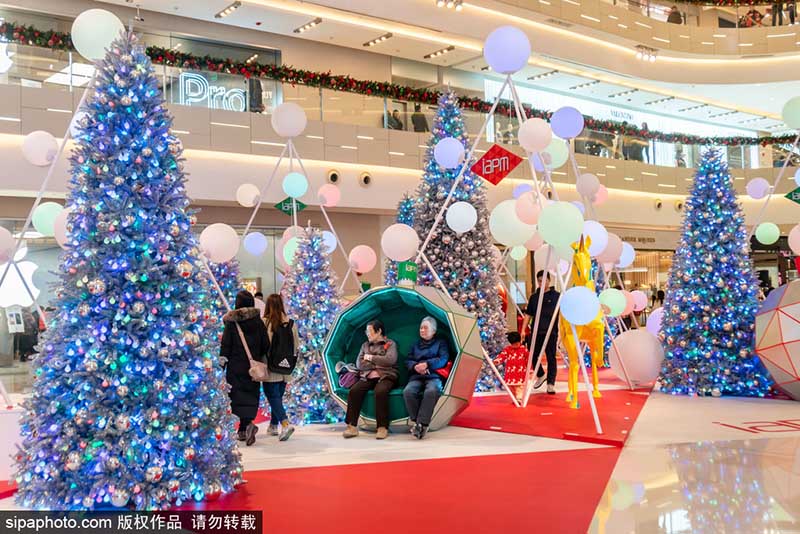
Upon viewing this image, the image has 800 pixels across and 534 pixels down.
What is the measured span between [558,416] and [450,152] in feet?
10.3

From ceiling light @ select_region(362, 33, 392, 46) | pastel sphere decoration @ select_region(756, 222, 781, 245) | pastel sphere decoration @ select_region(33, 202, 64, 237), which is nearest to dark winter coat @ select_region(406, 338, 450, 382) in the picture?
pastel sphere decoration @ select_region(33, 202, 64, 237)

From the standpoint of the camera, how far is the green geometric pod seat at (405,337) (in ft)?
22.6

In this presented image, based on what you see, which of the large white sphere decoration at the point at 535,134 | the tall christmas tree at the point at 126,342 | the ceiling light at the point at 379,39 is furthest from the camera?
the ceiling light at the point at 379,39

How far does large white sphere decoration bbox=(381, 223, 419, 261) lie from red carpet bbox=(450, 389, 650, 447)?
5.92 ft

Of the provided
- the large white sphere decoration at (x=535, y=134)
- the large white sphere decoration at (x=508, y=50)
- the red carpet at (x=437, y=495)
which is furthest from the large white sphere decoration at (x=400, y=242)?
the red carpet at (x=437, y=495)

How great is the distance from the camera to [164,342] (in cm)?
436

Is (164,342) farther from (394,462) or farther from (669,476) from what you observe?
(669,476)

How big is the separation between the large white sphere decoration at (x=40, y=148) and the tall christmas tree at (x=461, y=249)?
173 inches

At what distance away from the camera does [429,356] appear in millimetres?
6941

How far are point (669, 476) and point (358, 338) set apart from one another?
377 cm

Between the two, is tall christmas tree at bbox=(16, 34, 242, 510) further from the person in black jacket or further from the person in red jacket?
the person in red jacket

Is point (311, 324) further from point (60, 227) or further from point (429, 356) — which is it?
point (60, 227)

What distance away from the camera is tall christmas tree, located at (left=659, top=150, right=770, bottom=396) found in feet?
28.4

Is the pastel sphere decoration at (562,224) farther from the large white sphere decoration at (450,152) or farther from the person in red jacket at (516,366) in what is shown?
the person in red jacket at (516,366)
